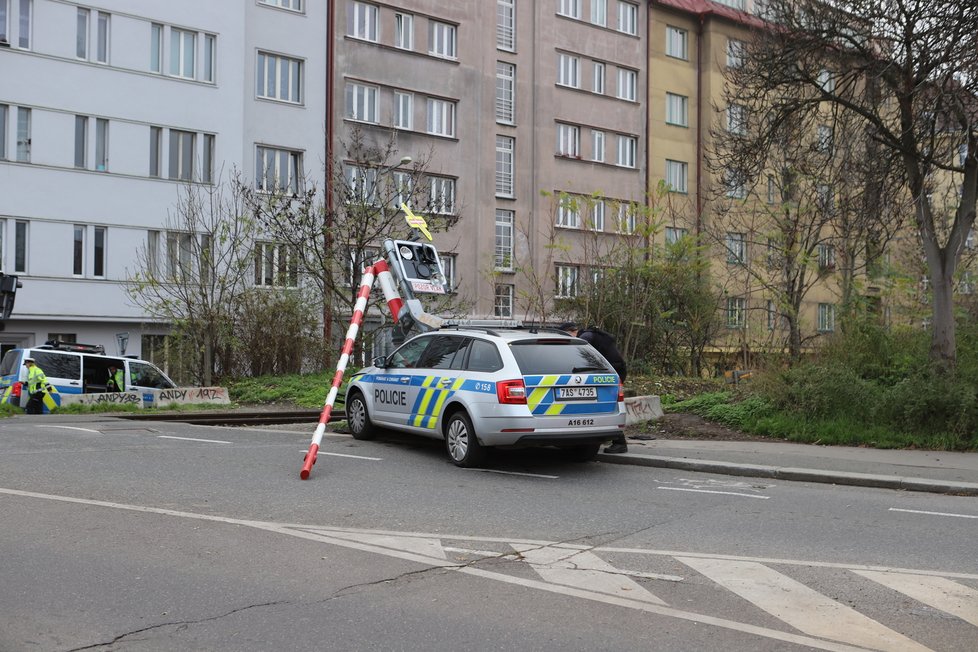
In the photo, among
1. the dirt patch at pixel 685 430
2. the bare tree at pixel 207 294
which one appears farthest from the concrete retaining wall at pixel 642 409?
the bare tree at pixel 207 294

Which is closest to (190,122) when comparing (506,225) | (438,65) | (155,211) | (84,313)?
(155,211)

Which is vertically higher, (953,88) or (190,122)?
(190,122)

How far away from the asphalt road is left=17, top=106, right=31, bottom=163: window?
918 inches

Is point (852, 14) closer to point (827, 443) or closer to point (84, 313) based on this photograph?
point (827, 443)

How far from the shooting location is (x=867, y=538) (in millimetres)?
8039

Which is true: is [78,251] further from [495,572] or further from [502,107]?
[495,572]

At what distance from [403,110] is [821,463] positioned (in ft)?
95.8

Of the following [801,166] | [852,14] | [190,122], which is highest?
[190,122]

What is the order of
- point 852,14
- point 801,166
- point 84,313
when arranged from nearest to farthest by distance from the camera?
point 852,14, point 801,166, point 84,313

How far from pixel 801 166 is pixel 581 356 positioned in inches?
378

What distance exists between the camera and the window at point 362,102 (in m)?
37.5

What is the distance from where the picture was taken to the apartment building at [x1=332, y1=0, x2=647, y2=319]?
38.0 m

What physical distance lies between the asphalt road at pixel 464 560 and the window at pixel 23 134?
23.3 meters

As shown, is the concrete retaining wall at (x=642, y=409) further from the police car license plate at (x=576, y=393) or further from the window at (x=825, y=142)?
the window at (x=825, y=142)
